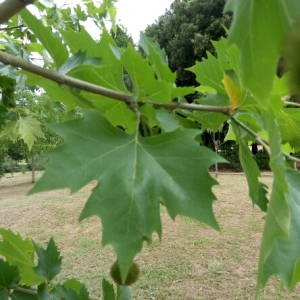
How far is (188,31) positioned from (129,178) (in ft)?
47.0

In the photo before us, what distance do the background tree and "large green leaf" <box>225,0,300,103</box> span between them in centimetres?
1280

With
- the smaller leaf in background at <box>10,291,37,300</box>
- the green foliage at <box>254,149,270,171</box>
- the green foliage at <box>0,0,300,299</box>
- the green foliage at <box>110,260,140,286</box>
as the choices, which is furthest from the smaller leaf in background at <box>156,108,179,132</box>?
the green foliage at <box>254,149,270,171</box>

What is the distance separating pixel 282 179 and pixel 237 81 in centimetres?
34

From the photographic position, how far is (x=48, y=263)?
3.70 feet

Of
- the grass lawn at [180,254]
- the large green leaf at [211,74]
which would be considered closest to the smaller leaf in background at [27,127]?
the large green leaf at [211,74]

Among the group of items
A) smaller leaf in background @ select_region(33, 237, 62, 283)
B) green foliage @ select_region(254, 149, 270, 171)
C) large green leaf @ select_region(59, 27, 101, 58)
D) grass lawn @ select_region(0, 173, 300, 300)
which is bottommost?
grass lawn @ select_region(0, 173, 300, 300)

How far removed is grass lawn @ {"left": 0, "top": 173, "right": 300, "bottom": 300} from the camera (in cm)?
382

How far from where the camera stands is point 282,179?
560 mm

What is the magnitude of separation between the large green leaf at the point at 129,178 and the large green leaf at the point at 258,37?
0.76 feet

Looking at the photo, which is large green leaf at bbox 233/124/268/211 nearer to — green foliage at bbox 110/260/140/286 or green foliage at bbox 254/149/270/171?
green foliage at bbox 110/260/140/286

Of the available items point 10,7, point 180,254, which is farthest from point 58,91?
point 180,254

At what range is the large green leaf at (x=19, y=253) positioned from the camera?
1161mm

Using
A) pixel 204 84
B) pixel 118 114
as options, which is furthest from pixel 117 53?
pixel 204 84

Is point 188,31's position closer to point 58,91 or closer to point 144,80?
point 58,91
